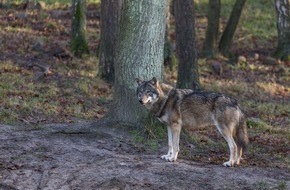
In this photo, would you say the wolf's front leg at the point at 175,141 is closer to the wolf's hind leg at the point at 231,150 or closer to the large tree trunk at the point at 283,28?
the wolf's hind leg at the point at 231,150

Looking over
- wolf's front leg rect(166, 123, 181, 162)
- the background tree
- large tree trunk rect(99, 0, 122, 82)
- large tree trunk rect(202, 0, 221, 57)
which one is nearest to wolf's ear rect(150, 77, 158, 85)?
wolf's front leg rect(166, 123, 181, 162)

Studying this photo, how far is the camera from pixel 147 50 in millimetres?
12773

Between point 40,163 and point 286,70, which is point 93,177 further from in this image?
point 286,70

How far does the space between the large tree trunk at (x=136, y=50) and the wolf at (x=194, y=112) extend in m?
1.31

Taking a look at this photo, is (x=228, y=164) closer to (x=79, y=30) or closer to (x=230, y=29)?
(x=79, y=30)

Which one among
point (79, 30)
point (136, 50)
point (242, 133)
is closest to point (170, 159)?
point (242, 133)

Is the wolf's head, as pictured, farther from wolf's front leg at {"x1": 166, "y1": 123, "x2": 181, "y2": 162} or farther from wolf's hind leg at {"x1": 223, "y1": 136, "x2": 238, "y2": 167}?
wolf's hind leg at {"x1": 223, "y1": 136, "x2": 238, "y2": 167}

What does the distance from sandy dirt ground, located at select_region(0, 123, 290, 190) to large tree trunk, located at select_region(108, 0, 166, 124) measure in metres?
0.93

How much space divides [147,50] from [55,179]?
3.85m

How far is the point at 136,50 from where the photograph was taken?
12.7 metres

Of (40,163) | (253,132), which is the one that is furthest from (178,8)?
(40,163)

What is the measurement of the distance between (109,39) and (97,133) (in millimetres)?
8160

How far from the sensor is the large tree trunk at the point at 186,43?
58.7 ft

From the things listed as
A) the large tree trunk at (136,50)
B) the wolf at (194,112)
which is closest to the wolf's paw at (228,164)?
the wolf at (194,112)
